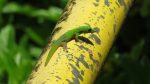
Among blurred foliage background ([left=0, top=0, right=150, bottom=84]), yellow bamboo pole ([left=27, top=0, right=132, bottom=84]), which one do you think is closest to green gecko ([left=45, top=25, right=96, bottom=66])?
yellow bamboo pole ([left=27, top=0, right=132, bottom=84])

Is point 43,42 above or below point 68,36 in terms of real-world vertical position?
below

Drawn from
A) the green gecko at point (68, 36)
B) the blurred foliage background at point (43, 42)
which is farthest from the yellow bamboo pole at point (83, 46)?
the blurred foliage background at point (43, 42)

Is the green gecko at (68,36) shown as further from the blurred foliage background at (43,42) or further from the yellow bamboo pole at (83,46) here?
the blurred foliage background at (43,42)

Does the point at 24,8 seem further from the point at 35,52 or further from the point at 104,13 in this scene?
the point at 104,13

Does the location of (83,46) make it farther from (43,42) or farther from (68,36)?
(43,42)

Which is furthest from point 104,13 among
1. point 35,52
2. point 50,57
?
point 35,52

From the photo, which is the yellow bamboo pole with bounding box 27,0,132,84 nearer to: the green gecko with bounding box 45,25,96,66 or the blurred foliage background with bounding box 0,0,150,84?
the green gecko with bounding box 45,25,96,66

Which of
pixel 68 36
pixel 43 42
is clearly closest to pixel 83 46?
pixel 68 36
